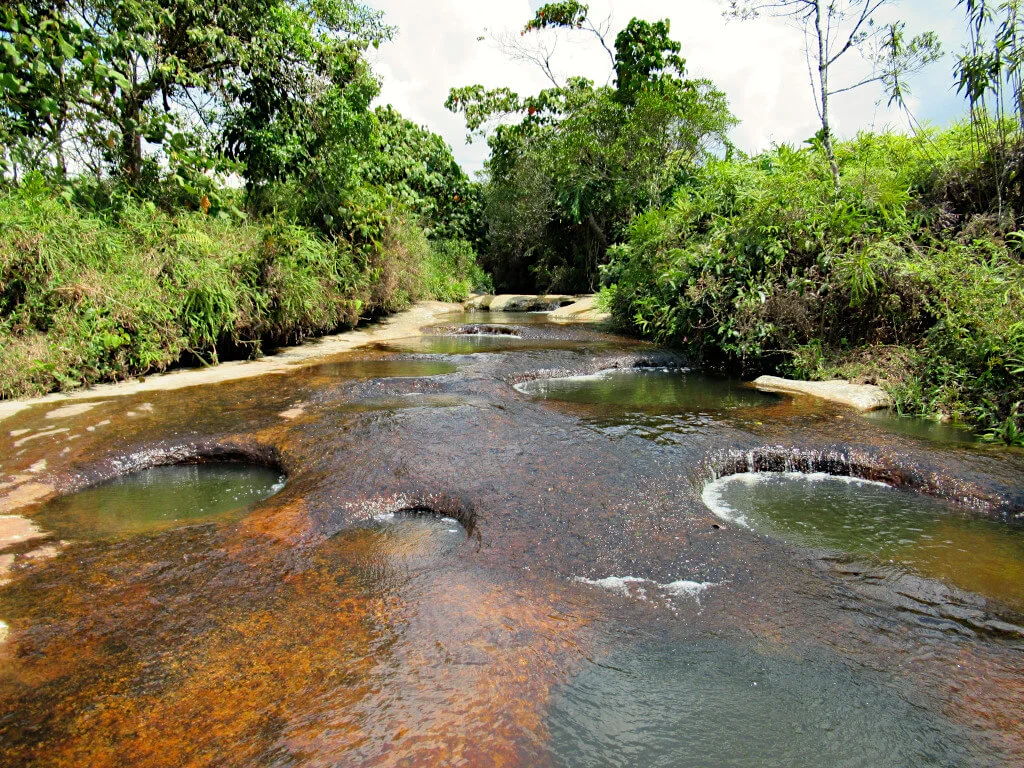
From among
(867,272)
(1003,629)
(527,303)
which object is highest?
(867,272)

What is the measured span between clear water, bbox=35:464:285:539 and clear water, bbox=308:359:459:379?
306 cm

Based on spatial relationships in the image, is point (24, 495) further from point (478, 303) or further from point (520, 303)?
point (478, 303)

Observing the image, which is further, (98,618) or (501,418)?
(501,418)

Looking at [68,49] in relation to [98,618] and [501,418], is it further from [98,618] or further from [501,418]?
[98,618]

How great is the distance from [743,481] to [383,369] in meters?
5.29

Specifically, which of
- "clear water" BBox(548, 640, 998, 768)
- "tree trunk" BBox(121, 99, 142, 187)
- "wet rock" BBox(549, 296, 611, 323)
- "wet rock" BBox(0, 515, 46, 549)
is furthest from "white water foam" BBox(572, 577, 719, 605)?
"wet rock" BBox(549, 296, 611, 323)

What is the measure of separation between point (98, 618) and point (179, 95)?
10029 mm

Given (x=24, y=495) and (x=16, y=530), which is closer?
(x=16, y=530)

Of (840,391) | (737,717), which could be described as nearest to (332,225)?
(840,391)

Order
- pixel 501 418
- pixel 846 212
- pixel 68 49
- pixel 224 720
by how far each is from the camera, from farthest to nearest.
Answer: pixel 846 212 → pixel 68 49 → pixel 501 418 → pixel 224 720

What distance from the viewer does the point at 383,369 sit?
859 cm

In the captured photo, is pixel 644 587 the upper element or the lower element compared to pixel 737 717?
upper

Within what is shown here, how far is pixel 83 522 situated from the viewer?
12.7 feet

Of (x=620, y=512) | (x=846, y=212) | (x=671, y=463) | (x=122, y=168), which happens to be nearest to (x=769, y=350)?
(x=846, y=212)
